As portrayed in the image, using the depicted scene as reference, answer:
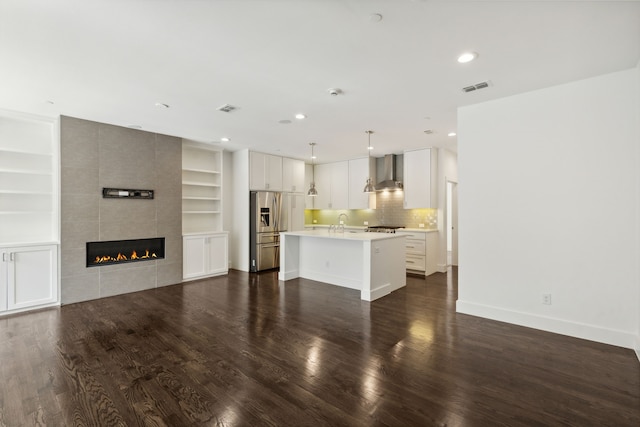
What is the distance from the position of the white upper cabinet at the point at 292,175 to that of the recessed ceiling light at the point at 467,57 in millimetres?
5266

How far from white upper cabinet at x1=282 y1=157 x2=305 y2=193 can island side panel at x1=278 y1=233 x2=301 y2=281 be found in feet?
6.41

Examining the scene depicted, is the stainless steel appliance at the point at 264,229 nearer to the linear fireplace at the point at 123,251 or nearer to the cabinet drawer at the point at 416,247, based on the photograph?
the linear fireplace at the point at 123,251

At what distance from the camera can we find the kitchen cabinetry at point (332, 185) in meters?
8.23

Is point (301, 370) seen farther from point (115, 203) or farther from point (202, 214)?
point (202, 214)

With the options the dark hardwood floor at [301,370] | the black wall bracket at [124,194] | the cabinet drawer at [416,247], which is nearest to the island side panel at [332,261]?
the dark hardwood floor at [301,370]

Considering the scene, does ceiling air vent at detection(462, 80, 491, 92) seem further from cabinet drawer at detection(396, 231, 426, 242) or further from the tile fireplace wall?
the tile fireplace wall

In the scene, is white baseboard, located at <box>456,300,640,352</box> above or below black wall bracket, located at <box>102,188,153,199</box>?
below

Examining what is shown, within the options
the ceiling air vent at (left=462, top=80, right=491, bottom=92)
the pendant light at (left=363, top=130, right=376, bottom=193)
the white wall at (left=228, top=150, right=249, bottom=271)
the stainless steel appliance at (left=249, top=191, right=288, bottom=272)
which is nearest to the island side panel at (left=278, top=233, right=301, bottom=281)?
the stainless steel appliance at (left=249, top=191, right=288, bottom=272)

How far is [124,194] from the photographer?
5.00 m

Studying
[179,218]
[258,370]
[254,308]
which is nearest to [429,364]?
[258,370]

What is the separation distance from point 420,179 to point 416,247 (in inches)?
60.9

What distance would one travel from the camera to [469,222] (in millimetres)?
3977

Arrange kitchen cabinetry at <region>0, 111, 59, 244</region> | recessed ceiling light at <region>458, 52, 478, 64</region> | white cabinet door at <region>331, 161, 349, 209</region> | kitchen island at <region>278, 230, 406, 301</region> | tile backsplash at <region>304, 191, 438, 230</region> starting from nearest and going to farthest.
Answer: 1. recessed ceiling light at <region>458, 52, 478, 64</region>
2. kitchen cabinetry at <region>0, 111, 59, 244</region>
3. kitchen island at <region>278, 230, 406, 301</region>
4. tile backsplash at <region>304, 191, 438, 230</region>
5. white cabinet door at <region>331, 161, 349, 209</region>

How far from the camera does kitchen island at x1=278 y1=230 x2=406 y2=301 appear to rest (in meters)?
4.64
